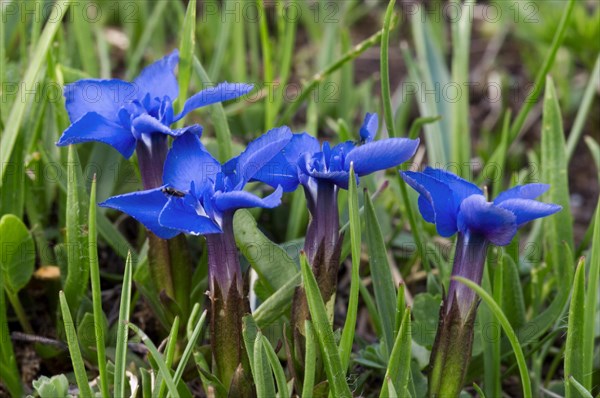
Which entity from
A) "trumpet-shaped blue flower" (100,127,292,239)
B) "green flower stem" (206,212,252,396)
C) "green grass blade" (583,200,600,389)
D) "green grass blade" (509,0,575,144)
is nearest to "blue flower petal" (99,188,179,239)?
"trumpet-shaped blue flower" (100,127,292,239)

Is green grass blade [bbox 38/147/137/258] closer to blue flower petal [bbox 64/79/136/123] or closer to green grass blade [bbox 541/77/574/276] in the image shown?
blue flower petal [bbox 64/79/136/123]

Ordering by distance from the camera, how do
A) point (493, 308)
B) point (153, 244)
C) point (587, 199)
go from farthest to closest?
point (587, 199), point (153, 244), point (493, 308)

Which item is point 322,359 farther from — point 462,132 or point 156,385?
point 462,132

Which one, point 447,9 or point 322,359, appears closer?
point 322,359

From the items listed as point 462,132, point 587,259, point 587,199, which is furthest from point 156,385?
point 587,199

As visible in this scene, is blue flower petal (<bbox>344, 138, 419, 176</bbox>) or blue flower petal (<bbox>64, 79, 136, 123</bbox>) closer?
blue flower petal (<bbox>344, 138, 419, 176</bbox>)

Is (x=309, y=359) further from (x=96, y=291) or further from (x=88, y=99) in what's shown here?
(x=88, y=99)

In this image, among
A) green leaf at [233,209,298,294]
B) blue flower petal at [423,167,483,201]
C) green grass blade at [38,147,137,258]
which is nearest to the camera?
blue flower petal at [423,167,483,201]
